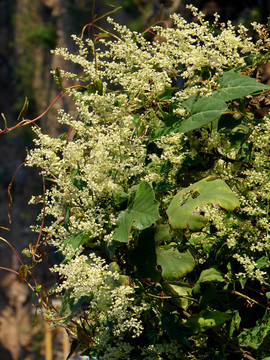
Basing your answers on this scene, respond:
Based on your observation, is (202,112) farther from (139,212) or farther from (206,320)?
(206,320)

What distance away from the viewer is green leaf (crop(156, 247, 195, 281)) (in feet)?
2.62

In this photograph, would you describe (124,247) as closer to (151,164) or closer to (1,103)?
(151,164)

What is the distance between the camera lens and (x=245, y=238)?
0.86 meters

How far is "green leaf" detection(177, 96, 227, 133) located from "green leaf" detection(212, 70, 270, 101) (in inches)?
1.0

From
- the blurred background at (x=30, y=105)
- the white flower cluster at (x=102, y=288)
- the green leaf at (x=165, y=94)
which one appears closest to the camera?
the white flower cluster at (x=102, y=288)

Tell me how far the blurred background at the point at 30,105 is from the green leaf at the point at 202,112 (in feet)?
7.33

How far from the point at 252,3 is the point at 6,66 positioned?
3266 mm

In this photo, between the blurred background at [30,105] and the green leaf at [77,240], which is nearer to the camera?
the green leaf at [77,240]

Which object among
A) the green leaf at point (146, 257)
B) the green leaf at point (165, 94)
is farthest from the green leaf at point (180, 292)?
the green leaf at point (165, 94)

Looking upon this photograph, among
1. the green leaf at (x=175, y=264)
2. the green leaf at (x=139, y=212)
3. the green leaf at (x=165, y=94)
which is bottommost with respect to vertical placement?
the green leaf at (x=175, y=264)

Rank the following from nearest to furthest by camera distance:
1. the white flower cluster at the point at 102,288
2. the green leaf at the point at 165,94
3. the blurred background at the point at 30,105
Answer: the white flower cluster at the point at 102,288 < the green leaf at the point at 165,94 < the blurred background at the point at 30,105

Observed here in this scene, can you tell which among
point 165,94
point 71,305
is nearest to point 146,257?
point 71,305

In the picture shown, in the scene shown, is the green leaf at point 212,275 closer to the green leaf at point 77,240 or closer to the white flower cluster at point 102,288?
the white flower cluster at point 102,288

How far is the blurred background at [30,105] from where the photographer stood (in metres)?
3.48
